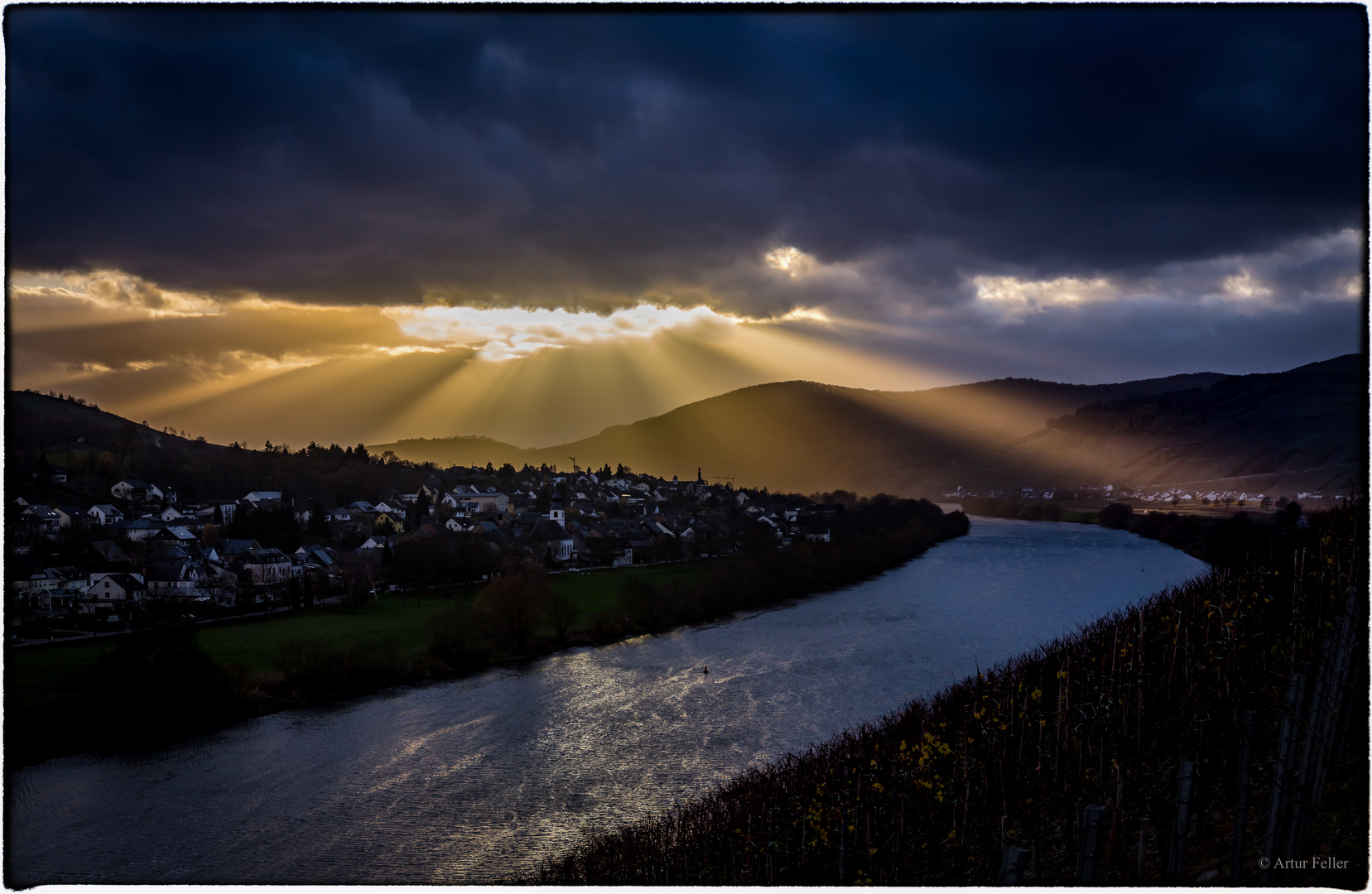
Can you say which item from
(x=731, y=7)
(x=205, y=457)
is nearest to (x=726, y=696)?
(x=731, y=7)

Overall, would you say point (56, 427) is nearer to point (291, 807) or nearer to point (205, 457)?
point (291, 807)

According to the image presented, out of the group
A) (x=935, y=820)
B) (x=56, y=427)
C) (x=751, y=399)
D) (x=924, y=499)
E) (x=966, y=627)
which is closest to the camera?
(x=935, y=820)

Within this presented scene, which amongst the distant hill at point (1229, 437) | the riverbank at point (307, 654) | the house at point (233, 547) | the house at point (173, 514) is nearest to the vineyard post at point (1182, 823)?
the distant hill at point (1229, 437)

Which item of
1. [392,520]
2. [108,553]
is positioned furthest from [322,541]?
[108,553]

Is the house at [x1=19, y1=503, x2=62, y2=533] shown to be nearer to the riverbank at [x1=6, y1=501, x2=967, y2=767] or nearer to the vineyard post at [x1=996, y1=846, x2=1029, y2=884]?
the riverbank at [x1=6, y1=501, x2=967, y2=767]

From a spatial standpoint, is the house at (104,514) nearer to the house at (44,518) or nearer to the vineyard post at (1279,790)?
the house at (44,518)

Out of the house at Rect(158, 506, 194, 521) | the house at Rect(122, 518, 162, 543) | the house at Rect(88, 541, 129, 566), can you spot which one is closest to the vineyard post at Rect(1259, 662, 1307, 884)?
the house at Rect(88, 541, 129, 566)
